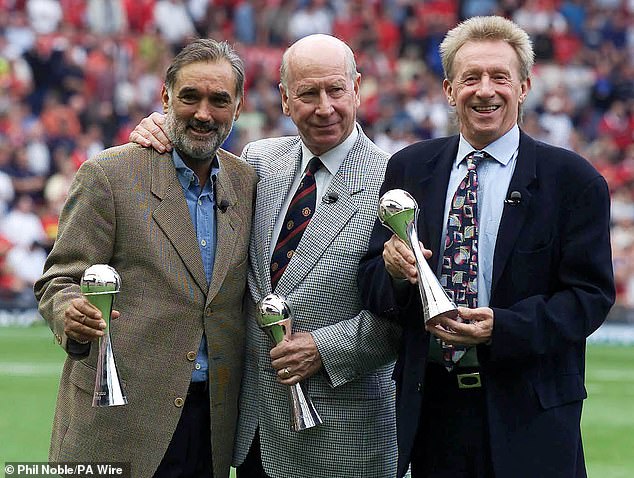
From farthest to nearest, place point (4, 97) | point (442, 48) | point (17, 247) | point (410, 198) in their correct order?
point (4, 97), point (17, 247), point (442, 48), point (410, 198)

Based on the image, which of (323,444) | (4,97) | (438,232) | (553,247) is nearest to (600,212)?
(553,247)

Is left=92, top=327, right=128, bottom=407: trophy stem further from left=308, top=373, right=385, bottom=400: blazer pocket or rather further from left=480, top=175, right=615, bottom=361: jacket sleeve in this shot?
left=480, top=175, right=615, bottom=361: jacket sleeve

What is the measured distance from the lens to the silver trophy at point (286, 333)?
3.99m

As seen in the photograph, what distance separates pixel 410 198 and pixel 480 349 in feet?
1.65

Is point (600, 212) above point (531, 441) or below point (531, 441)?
above

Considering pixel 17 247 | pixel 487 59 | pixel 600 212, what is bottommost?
pixel 17 247

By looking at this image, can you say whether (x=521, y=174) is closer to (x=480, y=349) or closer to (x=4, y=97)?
(x=480, y=349)

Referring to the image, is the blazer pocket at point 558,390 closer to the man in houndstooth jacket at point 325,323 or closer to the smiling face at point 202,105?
the man in houndstooth jacket at point 325,323

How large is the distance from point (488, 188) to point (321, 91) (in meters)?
0.75

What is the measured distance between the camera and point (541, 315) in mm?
3674

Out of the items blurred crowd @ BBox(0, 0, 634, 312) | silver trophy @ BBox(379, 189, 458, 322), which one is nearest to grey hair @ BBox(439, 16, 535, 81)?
silver trophy @ BBox(379, 189, 458, 322)

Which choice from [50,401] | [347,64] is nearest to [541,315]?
[347,64]

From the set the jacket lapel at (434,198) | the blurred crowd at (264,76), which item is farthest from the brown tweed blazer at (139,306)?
the blurred crowd at (264,76)

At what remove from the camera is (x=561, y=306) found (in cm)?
369
